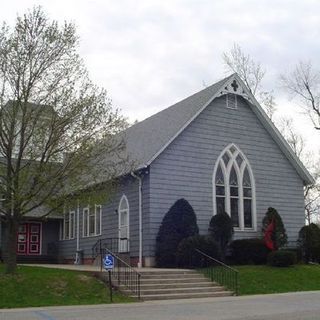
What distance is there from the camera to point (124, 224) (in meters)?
26.8

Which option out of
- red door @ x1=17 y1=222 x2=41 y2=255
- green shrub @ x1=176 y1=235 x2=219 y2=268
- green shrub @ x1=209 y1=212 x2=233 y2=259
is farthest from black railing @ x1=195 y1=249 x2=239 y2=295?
red door @ x1=17 y1=222 x2=41 y2=255

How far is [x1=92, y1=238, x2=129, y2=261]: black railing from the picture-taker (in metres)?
26.2

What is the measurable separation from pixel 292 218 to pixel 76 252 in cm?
1152

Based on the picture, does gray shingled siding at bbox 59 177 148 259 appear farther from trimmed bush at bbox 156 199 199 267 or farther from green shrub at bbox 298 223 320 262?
green shrub at bbox 298 223 320 262

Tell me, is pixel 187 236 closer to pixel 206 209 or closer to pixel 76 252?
pixel 206 209

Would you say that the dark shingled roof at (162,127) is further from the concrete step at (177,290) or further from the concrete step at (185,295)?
the concrete step at (185,295)

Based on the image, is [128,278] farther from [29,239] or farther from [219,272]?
[29,239]

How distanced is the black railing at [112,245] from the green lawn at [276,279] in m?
5.40

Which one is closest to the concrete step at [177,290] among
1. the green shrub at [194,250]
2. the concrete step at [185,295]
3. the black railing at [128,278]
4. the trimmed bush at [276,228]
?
the concrete step at [185,295]

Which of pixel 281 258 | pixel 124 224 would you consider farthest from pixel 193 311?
pixel 124 224

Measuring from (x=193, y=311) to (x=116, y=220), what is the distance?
12.9m

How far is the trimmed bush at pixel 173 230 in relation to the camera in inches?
946

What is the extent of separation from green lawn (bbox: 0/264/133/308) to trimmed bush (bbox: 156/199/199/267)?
4.76 metres

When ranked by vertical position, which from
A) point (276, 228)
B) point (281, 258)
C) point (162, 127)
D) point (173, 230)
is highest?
point (162, 127)
